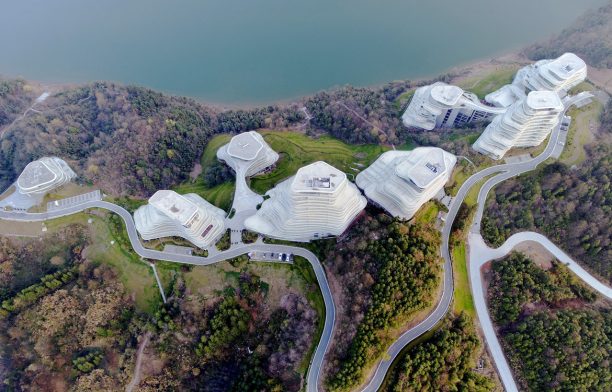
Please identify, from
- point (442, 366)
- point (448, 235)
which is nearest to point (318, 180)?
point (448, 235)

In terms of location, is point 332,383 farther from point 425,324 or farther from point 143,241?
point 143,241

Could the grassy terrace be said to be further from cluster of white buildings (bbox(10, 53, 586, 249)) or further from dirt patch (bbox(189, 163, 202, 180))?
cluster of white buildings (bbox(10, 53, 586, 249))

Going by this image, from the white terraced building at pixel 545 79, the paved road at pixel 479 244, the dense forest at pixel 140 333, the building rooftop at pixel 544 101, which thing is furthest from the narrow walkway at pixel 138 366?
the white terraced building at pixel 545 79

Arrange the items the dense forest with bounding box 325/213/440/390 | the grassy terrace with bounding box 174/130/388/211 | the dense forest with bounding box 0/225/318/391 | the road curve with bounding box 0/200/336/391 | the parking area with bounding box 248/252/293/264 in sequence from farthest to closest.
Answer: the grassy terrace with bounding box 174/130/388/211 < the parking area with bounding box 248/252/293/264 < the dense forest with bounding box 0/225/318/391 < the road curve with bounding box 0/200/336/391 < the dense forest with bounding box 325/213/440/390

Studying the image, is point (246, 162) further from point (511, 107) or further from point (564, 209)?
point (564, 209)

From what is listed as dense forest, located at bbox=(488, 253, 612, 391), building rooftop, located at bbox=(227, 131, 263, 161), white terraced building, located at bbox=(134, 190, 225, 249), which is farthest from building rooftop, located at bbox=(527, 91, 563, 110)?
white terraced building, located at bbox=(134, 190, 225, 249)

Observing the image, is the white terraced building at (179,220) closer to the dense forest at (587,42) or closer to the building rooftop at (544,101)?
the building rooftop at (544,101)
